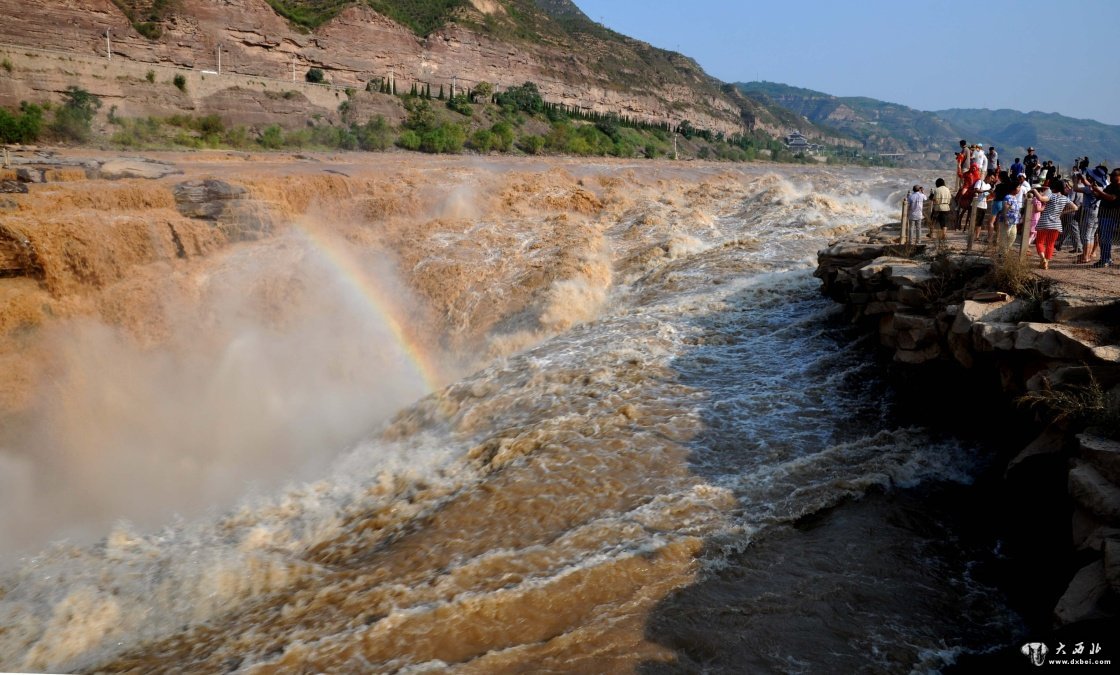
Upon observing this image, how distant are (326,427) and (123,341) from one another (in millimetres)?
4571

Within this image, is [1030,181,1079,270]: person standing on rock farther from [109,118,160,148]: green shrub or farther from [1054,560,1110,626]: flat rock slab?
[109,118,160,148]: green shrub

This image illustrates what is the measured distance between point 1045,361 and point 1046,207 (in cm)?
340

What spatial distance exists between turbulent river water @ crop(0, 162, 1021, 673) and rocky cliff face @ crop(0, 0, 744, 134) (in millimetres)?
25465

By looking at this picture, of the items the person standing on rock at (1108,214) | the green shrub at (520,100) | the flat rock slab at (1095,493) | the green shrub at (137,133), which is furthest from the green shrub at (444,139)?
the flat rock slab at (1095,493)

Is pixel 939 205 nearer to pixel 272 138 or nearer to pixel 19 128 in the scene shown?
pixel 19 128

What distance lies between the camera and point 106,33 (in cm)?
3900

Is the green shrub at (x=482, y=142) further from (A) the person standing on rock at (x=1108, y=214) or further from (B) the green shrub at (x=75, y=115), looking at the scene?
(A) the person standing on rock at (x=1108, y=214)

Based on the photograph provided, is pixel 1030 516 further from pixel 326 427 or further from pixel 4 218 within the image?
pixel 4 218

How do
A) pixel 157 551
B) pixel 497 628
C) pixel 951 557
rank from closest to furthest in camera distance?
pixel 497 628, pixel 951 557, pixel 157 551

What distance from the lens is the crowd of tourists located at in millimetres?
8375

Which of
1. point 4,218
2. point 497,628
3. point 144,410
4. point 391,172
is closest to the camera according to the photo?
point 497,628

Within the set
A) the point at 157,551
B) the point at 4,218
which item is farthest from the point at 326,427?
the point at 4,218

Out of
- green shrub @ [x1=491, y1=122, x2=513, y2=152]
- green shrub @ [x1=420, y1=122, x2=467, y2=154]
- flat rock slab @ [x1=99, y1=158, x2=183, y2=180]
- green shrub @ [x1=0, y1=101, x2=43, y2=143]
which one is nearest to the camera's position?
flat rock slab @ [x1=99, y1=158, x2=183, y2=180]

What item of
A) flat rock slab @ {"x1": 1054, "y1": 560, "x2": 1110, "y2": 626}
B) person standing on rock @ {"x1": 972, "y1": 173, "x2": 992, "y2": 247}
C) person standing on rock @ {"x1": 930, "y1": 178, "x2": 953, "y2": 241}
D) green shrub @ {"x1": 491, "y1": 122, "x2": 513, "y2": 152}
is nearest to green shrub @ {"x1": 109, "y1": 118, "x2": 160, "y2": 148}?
green shrub @ {"x1": 491, "y1": 122, "x2": 513, "y2": 152}
